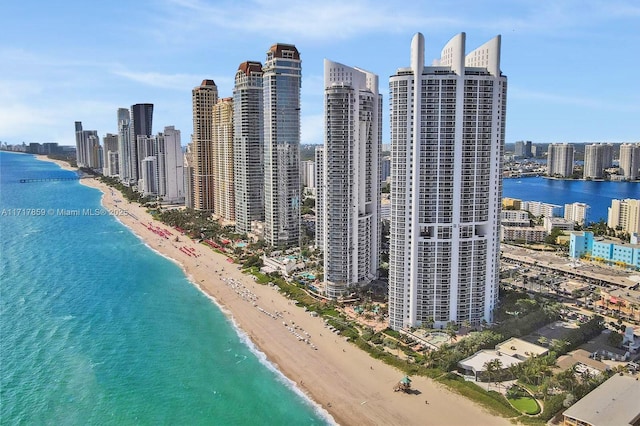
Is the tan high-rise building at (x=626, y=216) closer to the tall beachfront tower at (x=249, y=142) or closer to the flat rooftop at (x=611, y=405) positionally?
the flat rooftop at (x=611, y=405)

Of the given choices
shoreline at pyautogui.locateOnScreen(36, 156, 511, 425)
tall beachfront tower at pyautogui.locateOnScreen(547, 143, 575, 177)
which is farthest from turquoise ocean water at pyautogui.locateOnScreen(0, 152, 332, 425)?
tall beachfront tower at pyautogui.locateOnScreen(547, 143, 575, 177)

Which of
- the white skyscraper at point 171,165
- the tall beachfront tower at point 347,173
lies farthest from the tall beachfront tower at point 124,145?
the tall beachfront tower at point 347,173

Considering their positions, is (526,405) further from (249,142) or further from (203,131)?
(203,131)

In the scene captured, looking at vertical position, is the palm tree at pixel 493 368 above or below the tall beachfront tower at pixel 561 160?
below

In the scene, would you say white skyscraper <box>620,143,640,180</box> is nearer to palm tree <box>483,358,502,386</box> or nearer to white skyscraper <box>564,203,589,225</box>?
white skyscraper <box>564,203,589,225</box>

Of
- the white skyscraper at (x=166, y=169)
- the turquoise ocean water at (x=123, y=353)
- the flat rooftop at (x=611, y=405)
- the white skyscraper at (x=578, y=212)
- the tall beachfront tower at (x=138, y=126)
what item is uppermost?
the tall beachfront tower at (x=138, y=126)

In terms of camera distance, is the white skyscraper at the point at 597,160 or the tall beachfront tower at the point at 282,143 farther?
the white skyscraper at the point at 597,160
